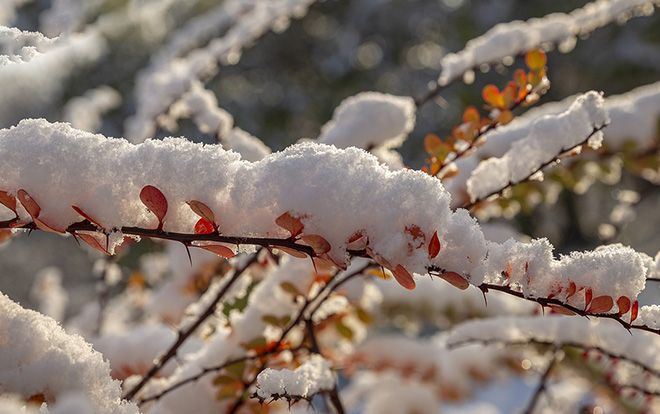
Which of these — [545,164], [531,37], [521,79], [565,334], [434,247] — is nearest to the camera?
[434,247]

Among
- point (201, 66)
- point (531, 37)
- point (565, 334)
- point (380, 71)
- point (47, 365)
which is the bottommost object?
point (47, 365)

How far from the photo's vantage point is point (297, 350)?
3.36ft

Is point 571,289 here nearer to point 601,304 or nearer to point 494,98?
point 601,304

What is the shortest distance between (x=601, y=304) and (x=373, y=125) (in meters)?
0.65

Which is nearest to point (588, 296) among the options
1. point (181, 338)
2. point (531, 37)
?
point (181, 338)

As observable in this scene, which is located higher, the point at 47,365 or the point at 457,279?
the point at 457,279

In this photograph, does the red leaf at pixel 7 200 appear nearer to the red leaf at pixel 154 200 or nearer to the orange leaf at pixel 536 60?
the red leaf at pixel 154 200

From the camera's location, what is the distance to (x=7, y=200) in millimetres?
575

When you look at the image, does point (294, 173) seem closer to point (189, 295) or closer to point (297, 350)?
point (297, 350)

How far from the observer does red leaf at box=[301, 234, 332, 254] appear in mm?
562

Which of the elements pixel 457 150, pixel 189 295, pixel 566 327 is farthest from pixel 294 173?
pixel 189 295

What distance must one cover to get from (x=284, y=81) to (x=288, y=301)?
4.40 m

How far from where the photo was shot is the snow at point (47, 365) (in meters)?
0.59

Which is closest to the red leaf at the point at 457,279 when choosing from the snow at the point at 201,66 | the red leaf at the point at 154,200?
the red leaf at the point at 154,200
